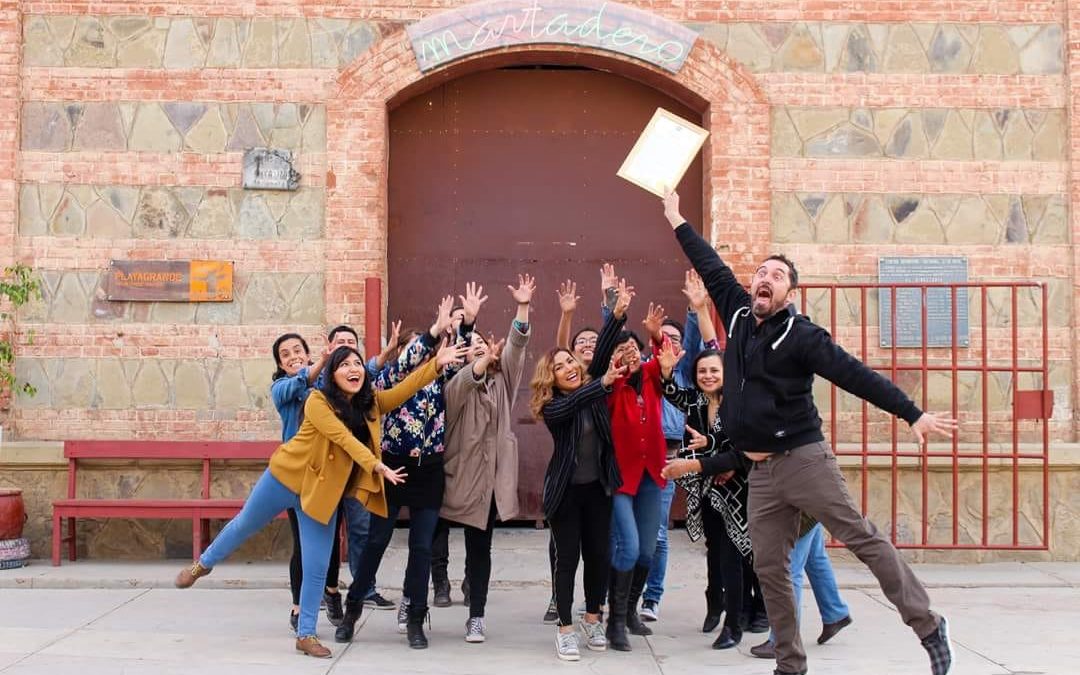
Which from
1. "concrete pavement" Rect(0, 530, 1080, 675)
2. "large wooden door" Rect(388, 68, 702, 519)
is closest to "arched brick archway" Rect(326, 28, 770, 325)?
"large wooden door" Rect(388, 68, 702, 519)

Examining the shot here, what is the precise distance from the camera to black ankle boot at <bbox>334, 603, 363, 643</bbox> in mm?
7230

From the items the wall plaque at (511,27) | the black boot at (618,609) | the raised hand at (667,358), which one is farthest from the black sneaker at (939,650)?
the wall plaque at (511,27)

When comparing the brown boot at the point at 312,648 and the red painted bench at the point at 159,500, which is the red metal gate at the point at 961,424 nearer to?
the brown boot at the point at 312,648

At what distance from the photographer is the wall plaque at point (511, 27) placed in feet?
35.1

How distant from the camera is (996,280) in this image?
35.2 ft

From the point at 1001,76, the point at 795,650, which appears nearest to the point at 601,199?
the point at 1001,76

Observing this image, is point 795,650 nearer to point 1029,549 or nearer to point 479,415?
point 479,415

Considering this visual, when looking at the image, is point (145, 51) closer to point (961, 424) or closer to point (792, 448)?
point (792, 448)

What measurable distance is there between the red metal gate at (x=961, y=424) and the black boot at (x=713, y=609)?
255cm

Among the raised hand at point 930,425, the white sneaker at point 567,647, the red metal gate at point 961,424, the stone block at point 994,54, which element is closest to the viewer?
the raised hand at point 930,425

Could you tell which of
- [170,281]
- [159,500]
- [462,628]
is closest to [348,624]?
[462,628]

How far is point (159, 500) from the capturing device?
998cm

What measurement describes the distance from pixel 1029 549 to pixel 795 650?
487 centimetres

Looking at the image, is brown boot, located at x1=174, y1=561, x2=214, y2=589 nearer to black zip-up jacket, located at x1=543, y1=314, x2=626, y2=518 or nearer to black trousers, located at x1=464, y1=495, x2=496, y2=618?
black trousers, located at x1=464, y1=495, x2=496, y2=618
